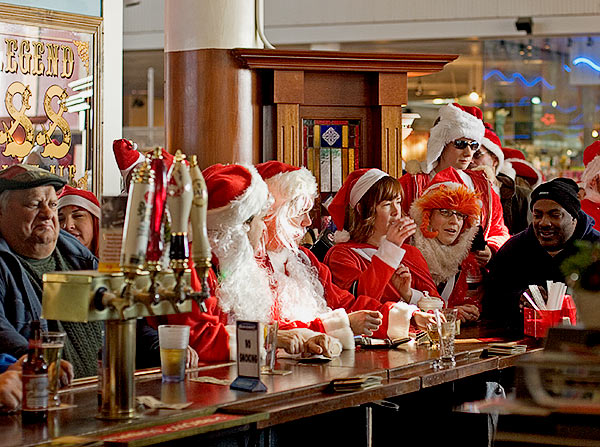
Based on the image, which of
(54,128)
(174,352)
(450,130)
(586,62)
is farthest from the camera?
(586,62)

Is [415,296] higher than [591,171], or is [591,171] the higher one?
[591,171]

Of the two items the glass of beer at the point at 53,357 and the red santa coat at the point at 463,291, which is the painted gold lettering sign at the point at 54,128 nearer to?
the red santa coat at the point at 463,291

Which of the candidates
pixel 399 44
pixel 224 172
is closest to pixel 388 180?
pixel 224 172

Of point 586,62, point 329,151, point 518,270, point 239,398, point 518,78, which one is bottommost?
point 239,398

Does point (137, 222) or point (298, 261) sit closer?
point (137, 222)

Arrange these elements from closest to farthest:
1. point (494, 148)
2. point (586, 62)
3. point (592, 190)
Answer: point (592, 190) → point (494, 148) → point (586, 62)

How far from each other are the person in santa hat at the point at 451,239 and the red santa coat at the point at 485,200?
0.42m

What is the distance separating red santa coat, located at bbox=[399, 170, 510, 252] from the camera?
5668 mm

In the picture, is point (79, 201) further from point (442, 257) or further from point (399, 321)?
point (442, 257)

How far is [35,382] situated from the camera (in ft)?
8.71

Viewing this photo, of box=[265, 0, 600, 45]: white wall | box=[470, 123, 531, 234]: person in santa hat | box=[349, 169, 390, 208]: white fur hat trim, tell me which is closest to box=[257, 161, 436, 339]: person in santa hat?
box=[349, 169, 390, 208]: white fur hat trim

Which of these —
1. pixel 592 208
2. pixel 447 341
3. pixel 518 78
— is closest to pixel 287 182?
pixel 447 341

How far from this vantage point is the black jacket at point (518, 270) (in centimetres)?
500

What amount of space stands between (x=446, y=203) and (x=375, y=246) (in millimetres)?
502
